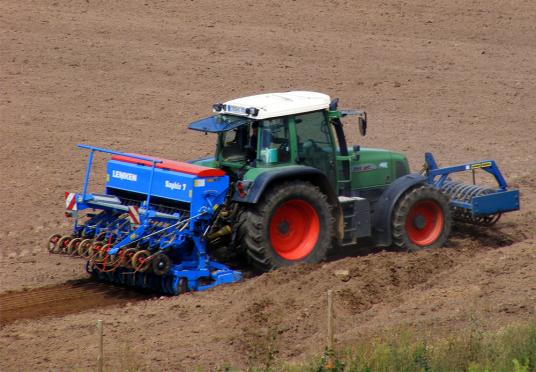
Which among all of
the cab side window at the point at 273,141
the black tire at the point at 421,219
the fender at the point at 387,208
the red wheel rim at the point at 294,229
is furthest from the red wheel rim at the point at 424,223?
the cab side window at the point at 273,141

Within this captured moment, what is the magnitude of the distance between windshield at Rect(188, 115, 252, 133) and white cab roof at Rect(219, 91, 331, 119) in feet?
0.26

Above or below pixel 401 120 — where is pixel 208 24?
above

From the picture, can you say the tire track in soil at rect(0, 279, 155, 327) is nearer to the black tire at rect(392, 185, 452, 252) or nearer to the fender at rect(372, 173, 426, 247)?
the fender at rect(372, 173, 426, 247)

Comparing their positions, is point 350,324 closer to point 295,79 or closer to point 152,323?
point 152,323

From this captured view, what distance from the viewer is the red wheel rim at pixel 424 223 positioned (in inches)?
574

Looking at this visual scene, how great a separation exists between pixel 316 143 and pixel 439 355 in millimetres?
4864

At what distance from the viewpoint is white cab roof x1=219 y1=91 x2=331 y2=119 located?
13469mm

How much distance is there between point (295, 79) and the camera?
76.4 feet

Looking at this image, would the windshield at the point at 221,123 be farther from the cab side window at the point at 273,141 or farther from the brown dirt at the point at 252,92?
the brown dirt at the point at 252,92

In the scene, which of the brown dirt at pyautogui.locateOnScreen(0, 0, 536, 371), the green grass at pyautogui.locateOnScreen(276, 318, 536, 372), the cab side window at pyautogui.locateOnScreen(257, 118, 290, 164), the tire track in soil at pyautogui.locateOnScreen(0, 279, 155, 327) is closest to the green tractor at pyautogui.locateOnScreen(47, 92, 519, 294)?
the cab side window at pyautogui.locateOnScreen(257, 118, 290, 164)

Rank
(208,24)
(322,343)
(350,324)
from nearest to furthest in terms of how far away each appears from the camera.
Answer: (322,343) < (350,324) < (208,24)

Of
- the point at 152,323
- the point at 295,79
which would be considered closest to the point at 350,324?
the point at 152,323

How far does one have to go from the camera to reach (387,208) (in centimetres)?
1429

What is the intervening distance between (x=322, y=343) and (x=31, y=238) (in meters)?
6.20
